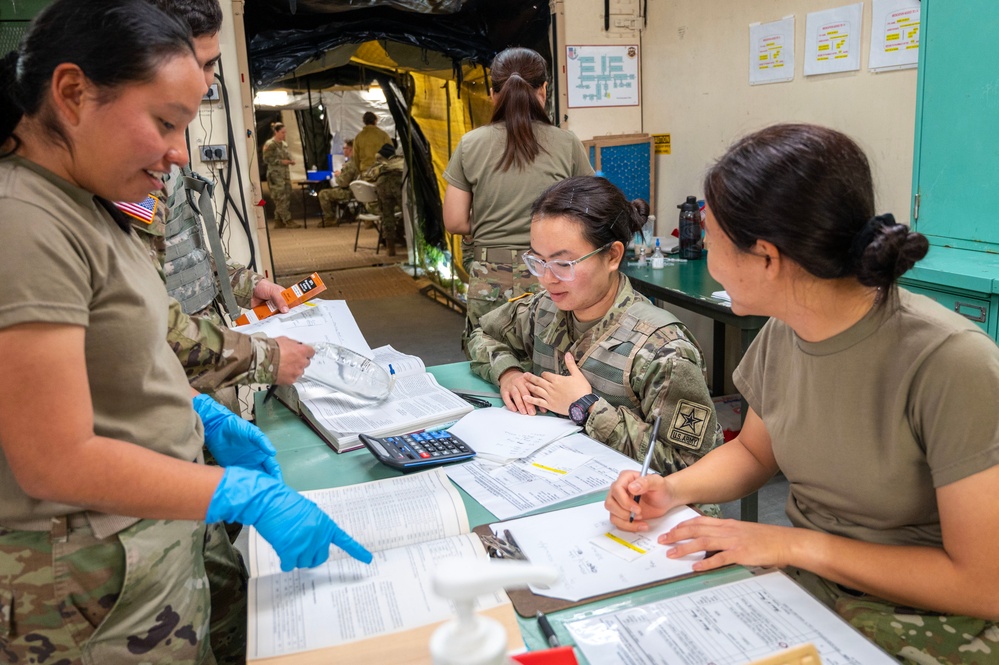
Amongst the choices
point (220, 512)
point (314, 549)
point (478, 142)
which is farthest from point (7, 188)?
point (478, 142)

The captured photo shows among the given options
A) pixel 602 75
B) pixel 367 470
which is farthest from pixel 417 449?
pixel 602 75

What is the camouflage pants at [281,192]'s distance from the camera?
1029 cm

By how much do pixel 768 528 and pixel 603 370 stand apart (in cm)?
64

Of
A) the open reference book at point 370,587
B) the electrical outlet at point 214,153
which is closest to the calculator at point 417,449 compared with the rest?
the open reference book at point 370,587

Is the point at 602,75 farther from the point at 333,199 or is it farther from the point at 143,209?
the point at 333,199

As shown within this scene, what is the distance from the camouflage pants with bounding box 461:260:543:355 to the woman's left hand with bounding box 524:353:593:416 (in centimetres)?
115

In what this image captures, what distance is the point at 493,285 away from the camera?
2.90 m

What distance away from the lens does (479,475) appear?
135 cm

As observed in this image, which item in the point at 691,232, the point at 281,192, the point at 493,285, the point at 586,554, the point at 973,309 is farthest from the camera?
the point at 281,192

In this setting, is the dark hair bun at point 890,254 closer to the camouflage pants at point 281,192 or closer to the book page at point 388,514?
the book page at point 388,514

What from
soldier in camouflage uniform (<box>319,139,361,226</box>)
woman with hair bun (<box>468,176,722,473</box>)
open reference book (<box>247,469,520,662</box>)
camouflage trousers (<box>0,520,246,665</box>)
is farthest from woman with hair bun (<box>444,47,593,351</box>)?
soldier in camouflage uniform (<box>319,139,361,226</box>)

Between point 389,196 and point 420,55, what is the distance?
2.92 m

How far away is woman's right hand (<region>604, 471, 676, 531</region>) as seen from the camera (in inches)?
43.1

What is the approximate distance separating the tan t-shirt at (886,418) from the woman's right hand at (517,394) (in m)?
0.60
